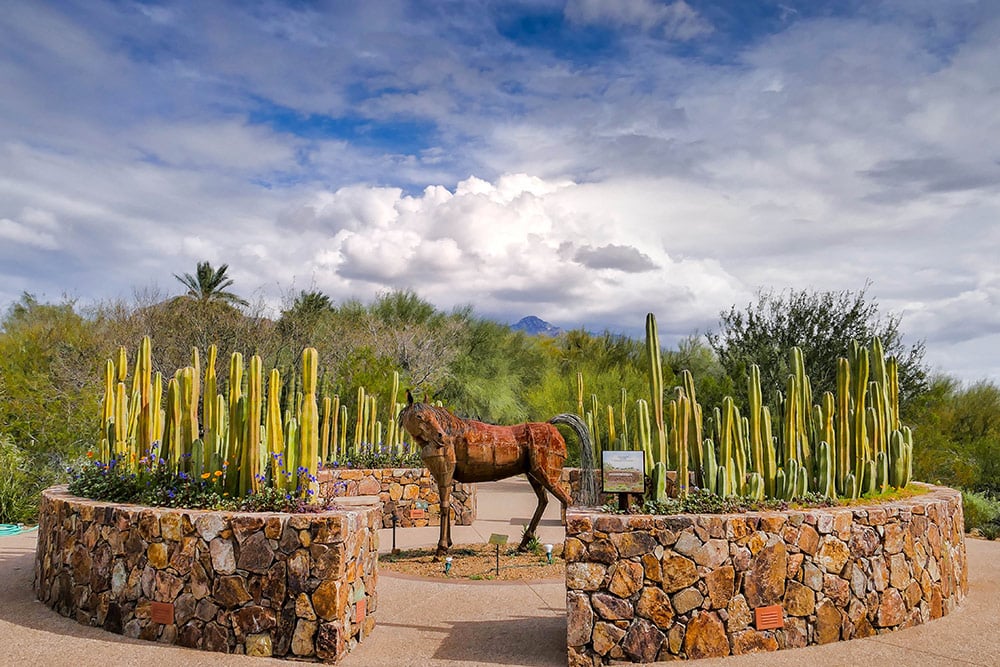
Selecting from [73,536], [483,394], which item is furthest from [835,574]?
[483,394]

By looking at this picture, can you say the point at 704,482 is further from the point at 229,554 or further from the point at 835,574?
the point at 229,554

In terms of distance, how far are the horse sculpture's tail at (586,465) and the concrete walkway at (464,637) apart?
4.39ft

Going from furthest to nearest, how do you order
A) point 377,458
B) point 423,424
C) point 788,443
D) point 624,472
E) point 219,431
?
point 377,458
point 423,424
point 219,431
point 788,443
point 624,472

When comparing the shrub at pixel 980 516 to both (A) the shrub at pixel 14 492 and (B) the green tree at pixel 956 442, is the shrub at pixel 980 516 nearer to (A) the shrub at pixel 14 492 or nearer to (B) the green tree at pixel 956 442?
(B) the green tree at pixel 956 442

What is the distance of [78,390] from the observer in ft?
70.6

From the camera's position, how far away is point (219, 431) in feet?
29.3

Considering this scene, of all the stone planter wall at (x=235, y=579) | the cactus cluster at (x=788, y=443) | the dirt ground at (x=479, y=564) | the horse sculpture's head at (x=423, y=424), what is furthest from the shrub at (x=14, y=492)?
the cactus cluster at (x=788, y=443)

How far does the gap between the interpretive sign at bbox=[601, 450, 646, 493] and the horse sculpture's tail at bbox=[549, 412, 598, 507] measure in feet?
2.69

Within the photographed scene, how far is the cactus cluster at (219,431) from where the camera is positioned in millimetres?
8078

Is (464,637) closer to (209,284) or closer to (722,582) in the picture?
(722,582)

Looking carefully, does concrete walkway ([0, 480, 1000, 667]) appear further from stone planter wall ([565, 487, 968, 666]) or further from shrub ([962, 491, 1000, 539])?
shrub ([962, 491, 1000, 539])

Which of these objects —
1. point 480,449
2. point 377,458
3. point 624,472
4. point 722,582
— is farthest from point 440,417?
point 377,458

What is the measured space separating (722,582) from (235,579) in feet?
15.1

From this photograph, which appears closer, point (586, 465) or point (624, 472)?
point (624, 472)
